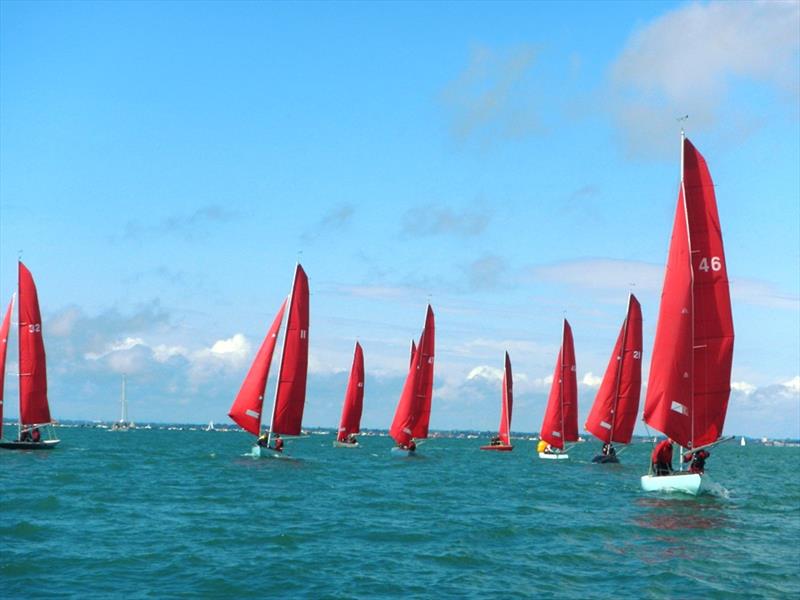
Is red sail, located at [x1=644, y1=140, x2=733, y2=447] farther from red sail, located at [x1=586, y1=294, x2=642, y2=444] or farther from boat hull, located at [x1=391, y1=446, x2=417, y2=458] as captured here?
boat hull, located at [x1=391, y1=446, x2=417, y2=458]

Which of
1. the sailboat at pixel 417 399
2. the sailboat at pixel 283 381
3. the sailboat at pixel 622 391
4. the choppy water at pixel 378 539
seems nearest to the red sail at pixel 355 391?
the sailboat at pixel 417 399

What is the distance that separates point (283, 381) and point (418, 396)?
1830 centimetres

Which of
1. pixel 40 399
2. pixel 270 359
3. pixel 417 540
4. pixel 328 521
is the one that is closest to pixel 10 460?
pixel 40 399

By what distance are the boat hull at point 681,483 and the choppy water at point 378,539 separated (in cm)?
48

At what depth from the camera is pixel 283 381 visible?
53.5 m

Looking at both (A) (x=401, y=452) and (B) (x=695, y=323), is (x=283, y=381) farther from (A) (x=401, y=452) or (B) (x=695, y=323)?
(B) (x=695, y=323)

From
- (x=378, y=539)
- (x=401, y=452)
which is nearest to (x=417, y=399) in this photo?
(x=401, y=452)

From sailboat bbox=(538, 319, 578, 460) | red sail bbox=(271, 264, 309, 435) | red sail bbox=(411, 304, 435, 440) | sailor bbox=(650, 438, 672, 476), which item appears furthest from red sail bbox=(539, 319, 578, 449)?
sailor bbox=(650, 438, 672, 476)

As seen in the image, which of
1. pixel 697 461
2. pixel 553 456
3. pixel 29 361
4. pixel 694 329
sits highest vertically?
pixel 694 329

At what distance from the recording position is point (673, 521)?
97.1ft

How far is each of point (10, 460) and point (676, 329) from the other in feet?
120

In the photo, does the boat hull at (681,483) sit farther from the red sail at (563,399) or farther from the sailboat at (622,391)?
the red sail at (563,399)

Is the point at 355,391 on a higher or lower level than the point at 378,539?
higher

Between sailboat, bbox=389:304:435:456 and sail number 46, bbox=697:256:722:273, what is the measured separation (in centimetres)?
3395
